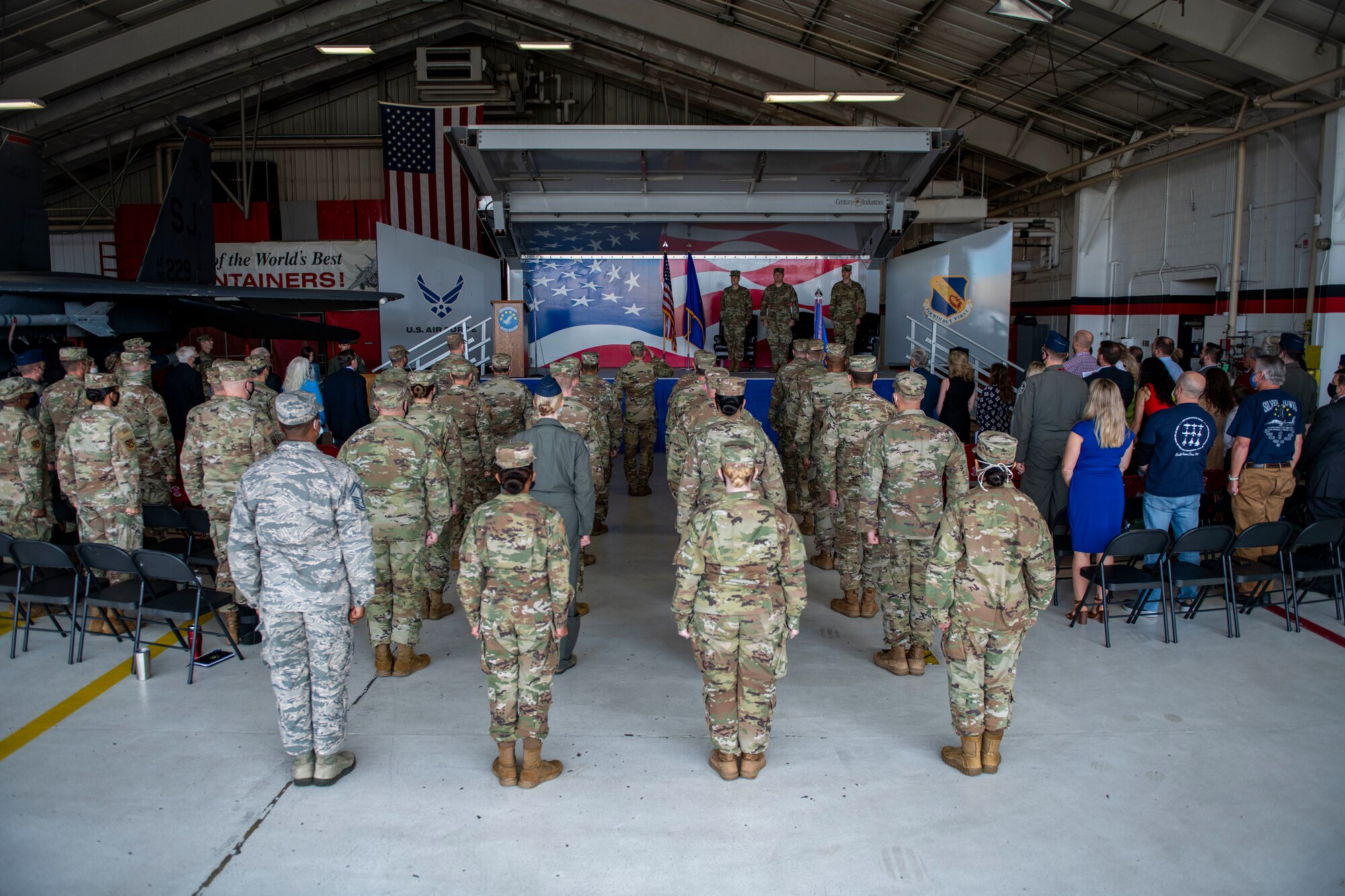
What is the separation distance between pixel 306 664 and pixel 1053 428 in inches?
210

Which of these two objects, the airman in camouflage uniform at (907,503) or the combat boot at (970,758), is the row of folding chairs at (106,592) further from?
the combat boot at (970,758)

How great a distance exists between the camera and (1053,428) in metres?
6.35

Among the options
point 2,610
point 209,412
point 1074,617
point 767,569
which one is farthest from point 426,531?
point 1074,617

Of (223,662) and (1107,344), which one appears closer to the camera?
(223,662)

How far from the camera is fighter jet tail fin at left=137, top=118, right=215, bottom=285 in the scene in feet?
38.2

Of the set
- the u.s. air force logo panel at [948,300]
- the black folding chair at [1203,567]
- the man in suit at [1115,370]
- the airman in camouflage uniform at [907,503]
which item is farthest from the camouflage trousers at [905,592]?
the u.s. air force logo panel at [948,300]

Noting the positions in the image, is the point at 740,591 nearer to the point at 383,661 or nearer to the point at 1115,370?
the point at 383,661

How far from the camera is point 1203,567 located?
562cm

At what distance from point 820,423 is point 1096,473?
2373 millimetres

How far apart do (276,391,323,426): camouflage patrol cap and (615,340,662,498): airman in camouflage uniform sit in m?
5.44

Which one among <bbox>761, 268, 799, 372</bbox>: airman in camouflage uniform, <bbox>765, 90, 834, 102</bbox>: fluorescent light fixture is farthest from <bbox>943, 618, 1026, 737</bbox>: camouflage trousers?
<bbox>765, 90, 834, 102</bbox>: fluorescent light fixture

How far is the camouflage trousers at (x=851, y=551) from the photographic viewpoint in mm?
5891

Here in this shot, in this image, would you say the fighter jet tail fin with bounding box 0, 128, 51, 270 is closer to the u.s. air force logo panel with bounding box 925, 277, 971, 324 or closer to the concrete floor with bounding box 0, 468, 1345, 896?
the concrete floor with bounding box 0, 468, 1345, 896

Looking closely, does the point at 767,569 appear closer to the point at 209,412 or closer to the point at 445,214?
the point at 209,412
